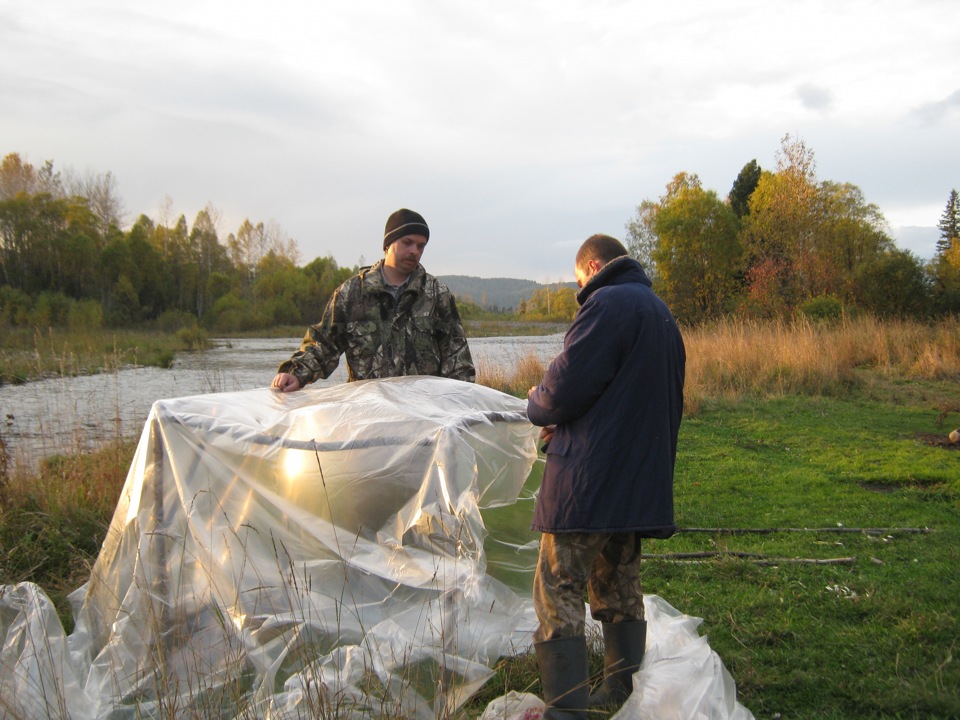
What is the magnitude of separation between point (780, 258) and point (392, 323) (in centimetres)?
2657

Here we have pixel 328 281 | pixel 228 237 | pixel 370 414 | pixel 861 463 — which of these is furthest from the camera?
pixel 228 237

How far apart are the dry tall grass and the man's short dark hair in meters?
9.00

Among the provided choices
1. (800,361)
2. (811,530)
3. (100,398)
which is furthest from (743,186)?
(811,530)

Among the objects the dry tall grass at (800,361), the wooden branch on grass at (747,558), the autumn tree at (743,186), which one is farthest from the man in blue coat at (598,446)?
the autumn tree at (743,186)

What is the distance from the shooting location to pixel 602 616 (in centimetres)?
278

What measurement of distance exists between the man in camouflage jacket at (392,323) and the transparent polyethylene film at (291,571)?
0.61 meters

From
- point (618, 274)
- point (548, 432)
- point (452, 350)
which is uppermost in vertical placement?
point (618, 274)

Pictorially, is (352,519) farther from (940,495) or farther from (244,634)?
(940,495)

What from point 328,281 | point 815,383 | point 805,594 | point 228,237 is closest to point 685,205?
point 815,383

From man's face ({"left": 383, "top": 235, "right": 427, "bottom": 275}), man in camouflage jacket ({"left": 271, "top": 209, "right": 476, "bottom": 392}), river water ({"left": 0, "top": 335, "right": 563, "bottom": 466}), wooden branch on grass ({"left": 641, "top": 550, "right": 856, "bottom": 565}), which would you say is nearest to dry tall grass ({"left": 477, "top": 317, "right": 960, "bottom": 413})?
river water ({"left": 0, "top": 335, "right": 563, "bottom": 466})

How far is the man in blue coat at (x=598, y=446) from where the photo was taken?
240 centimetres

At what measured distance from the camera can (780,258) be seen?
90.2 feet

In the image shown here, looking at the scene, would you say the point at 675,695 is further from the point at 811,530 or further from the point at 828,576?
the point at 811,530

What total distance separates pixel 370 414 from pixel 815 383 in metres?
11.5
